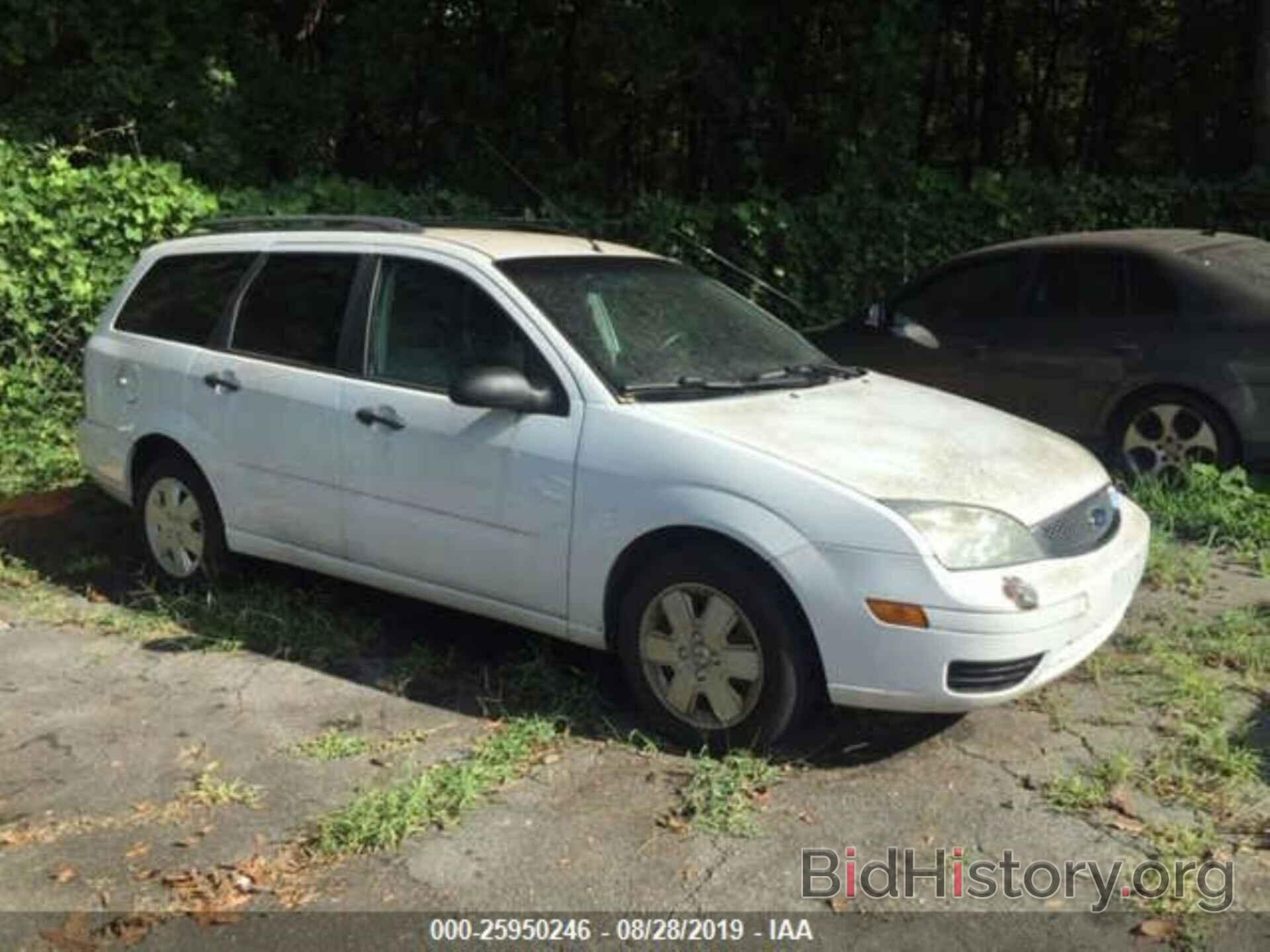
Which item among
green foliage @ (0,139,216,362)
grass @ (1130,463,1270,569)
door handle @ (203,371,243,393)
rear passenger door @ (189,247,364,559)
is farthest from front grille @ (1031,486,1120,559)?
green foliage @ (0,139,216,362)

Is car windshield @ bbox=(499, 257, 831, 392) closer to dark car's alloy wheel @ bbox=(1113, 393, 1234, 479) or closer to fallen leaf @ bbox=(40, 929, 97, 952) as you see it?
fallen leaf @ bbox=(40, 929, 97, 952)

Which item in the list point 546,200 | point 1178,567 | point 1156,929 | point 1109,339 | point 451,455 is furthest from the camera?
point 546,200

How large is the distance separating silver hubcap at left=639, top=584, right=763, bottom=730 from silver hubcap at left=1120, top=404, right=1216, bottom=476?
155 inches

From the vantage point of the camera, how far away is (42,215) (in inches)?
334

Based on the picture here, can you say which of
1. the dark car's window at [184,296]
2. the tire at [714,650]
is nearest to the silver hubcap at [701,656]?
the tire at [714,650]

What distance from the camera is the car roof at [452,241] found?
5164 millimetres

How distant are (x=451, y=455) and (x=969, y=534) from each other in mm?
1815

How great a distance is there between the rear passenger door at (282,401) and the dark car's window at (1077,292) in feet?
13.4

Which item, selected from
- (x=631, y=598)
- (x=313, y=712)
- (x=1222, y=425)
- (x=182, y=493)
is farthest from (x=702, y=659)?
(x=1222, y=425)

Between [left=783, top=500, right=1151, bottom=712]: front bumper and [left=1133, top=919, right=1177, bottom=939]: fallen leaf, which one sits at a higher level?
[left=783, top=500, right=1151, bottom=712]: front bumper

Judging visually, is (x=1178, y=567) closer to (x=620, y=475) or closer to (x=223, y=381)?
(x=620, y=475)

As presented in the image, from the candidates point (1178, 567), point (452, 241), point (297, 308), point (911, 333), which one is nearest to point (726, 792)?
point (452, 241)

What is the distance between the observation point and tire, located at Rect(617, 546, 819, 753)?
13.4 feet

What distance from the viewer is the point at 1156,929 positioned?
10.9 feet
